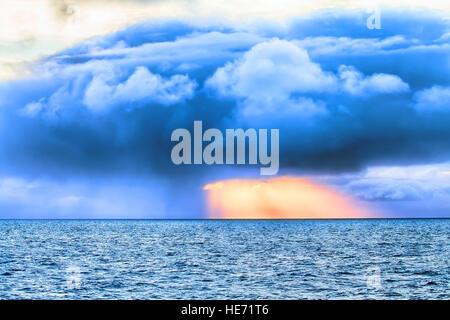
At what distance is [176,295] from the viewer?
35.6m

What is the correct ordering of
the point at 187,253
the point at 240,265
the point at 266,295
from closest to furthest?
the point at 266,295 → the point at 240,265 → the point at 187,253

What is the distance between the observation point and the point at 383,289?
3712cm

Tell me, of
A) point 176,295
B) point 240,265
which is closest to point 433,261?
point 240,265

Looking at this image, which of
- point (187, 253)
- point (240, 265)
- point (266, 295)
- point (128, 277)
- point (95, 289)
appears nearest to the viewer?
point (266, 295)

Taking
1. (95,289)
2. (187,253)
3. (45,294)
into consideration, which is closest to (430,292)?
(95,289)

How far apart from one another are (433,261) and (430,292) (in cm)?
2235

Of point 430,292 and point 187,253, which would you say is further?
point 187,253
